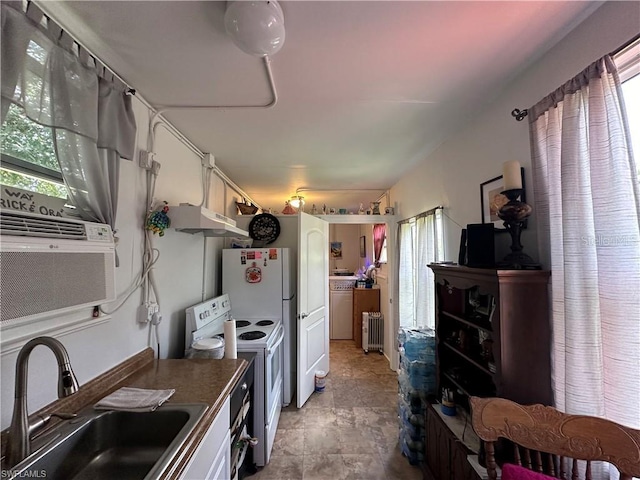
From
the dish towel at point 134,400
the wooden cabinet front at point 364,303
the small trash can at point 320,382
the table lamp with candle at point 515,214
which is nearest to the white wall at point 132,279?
the dish towel at point 134,400

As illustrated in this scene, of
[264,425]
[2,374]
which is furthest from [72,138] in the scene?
[264,425]

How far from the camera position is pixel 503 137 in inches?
62.1

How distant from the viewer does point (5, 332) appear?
86 cm

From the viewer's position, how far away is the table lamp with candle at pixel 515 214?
49.4 inches

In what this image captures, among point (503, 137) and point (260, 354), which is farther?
point (260, 354)

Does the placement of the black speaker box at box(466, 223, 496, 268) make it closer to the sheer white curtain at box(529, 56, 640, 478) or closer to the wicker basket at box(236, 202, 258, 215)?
the sheer white curtain at box(529, 56, 640, 478)

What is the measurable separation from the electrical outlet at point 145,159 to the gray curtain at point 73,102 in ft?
0.67

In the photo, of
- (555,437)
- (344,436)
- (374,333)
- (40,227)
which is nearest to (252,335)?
(344,436)

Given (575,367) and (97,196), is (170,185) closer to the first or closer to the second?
(97,196)

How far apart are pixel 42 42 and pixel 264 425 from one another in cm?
241

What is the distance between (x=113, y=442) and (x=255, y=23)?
1.66m

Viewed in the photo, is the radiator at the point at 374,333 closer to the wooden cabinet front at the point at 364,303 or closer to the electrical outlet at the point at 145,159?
the wooden cabinet front at the point at 364,303

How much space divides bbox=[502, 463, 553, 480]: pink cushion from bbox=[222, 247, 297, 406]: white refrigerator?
2210 millimetres

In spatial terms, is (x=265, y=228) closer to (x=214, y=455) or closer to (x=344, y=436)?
(x=344, y=436)
